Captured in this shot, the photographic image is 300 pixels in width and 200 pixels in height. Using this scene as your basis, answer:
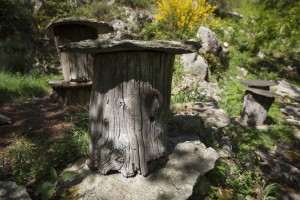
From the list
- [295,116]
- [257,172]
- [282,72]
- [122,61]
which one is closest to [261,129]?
[295,116]

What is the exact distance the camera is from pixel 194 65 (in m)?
6.73

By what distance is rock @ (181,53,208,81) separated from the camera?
6.70 metres

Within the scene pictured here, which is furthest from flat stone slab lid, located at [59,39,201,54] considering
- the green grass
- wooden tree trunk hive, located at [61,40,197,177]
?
the green grass

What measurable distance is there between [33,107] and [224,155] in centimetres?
358

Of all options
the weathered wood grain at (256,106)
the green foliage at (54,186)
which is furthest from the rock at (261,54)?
the green foliage at (54,186)

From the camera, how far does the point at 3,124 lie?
3637 millimetres

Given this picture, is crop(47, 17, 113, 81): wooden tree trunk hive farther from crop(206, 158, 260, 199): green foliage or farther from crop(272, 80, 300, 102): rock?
crop(272, 80, 300, 102): rock

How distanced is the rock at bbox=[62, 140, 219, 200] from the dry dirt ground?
43.5 inches

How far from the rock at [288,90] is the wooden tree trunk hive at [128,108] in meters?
6.60

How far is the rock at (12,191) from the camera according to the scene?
6.67 ft

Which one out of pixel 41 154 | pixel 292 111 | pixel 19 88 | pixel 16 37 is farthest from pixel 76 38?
pixel 292 111

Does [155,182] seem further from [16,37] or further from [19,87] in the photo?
[16,37]

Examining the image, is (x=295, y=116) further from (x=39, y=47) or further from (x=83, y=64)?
(x=39, y=47)

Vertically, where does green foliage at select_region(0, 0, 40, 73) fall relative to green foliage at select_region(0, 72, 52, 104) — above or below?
above
